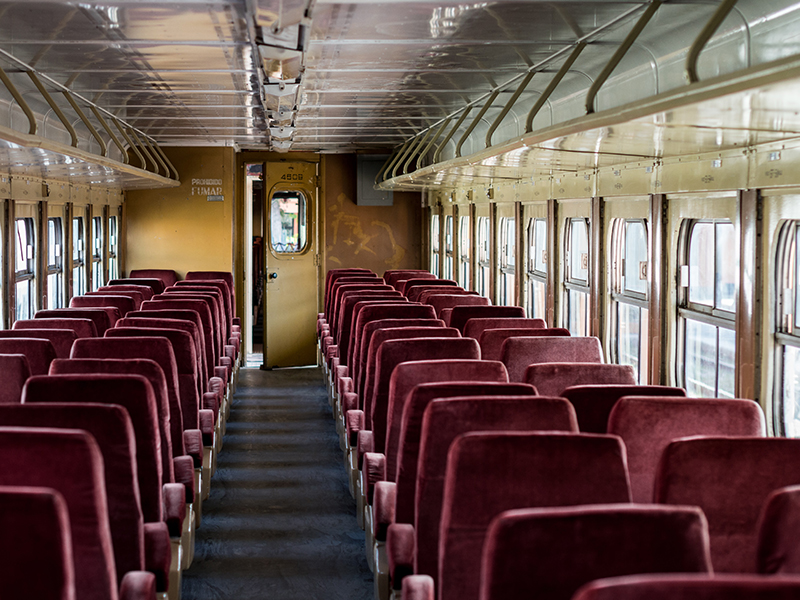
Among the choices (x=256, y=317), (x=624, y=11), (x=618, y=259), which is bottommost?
(x=256, y=317)

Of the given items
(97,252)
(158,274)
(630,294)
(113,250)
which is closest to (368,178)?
A: (158,274)

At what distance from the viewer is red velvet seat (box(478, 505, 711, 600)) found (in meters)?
1.57

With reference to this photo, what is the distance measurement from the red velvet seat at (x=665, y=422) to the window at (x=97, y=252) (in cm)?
836

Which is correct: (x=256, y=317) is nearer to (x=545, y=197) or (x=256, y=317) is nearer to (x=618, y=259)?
(x=545, y=197)

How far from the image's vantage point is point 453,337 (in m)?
4.42

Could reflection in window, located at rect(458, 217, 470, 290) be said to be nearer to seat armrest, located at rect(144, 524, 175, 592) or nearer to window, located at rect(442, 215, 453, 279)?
window, located at rect(442, 215, 453, 279)

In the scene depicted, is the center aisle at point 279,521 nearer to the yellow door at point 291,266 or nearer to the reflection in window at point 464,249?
the reflection in window at point 464,249

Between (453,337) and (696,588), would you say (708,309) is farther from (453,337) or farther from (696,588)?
(696,588)

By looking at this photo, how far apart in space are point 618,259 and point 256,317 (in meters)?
13.9

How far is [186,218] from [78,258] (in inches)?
104

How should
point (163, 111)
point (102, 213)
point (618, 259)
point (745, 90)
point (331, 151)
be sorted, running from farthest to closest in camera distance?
point (331, 151), point (102, 213), point (163, 111), point (618, 259), point (745, 90)

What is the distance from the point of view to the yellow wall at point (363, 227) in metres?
12.2

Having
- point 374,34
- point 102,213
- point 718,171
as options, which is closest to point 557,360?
point 718,171

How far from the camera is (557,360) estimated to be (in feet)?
13.8
